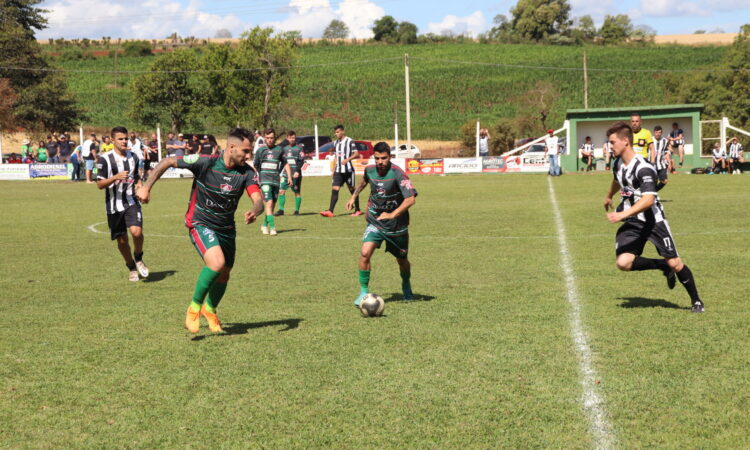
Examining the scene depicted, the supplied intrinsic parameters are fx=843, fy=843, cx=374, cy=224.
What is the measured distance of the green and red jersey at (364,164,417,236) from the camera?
8914 mm

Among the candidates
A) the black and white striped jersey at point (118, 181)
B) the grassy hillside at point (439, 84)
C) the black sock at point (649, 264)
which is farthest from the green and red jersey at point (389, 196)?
the grassy hillside at point (439, 84)

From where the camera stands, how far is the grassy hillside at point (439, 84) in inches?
3314

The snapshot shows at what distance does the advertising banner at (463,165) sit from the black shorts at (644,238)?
109ft

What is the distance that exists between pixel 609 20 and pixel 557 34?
26.7 ft

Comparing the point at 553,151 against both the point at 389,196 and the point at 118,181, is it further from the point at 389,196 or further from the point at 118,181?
the point at 389,196

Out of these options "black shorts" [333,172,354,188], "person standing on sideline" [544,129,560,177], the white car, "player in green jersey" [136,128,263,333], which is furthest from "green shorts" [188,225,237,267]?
the white car

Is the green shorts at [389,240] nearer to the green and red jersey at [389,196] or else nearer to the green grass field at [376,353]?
the green and red jersey at [389,196]

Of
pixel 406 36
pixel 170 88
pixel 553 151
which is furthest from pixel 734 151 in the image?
pixel 406 36

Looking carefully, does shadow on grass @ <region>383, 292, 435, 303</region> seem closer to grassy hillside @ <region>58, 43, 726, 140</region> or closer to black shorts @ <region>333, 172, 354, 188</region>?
black shorts @ <region>333, 172, 354, 188</region>

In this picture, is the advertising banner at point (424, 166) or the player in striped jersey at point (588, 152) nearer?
the player in striped jersey at point (588, 152)

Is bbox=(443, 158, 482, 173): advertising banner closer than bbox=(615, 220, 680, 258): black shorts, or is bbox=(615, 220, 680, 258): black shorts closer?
bbox=(615, 220, 680, 258): black shorts

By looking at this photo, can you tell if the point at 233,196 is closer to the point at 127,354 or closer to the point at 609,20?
the point at 127,354

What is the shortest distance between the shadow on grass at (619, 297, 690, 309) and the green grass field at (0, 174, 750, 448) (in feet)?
0.07

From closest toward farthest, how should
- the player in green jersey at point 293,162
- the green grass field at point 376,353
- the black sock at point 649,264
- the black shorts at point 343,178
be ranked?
the green grass field at point 376,353
the black sock at point 649,264
the player in green jersey at point 293,162
the black shorts at point 343,178
